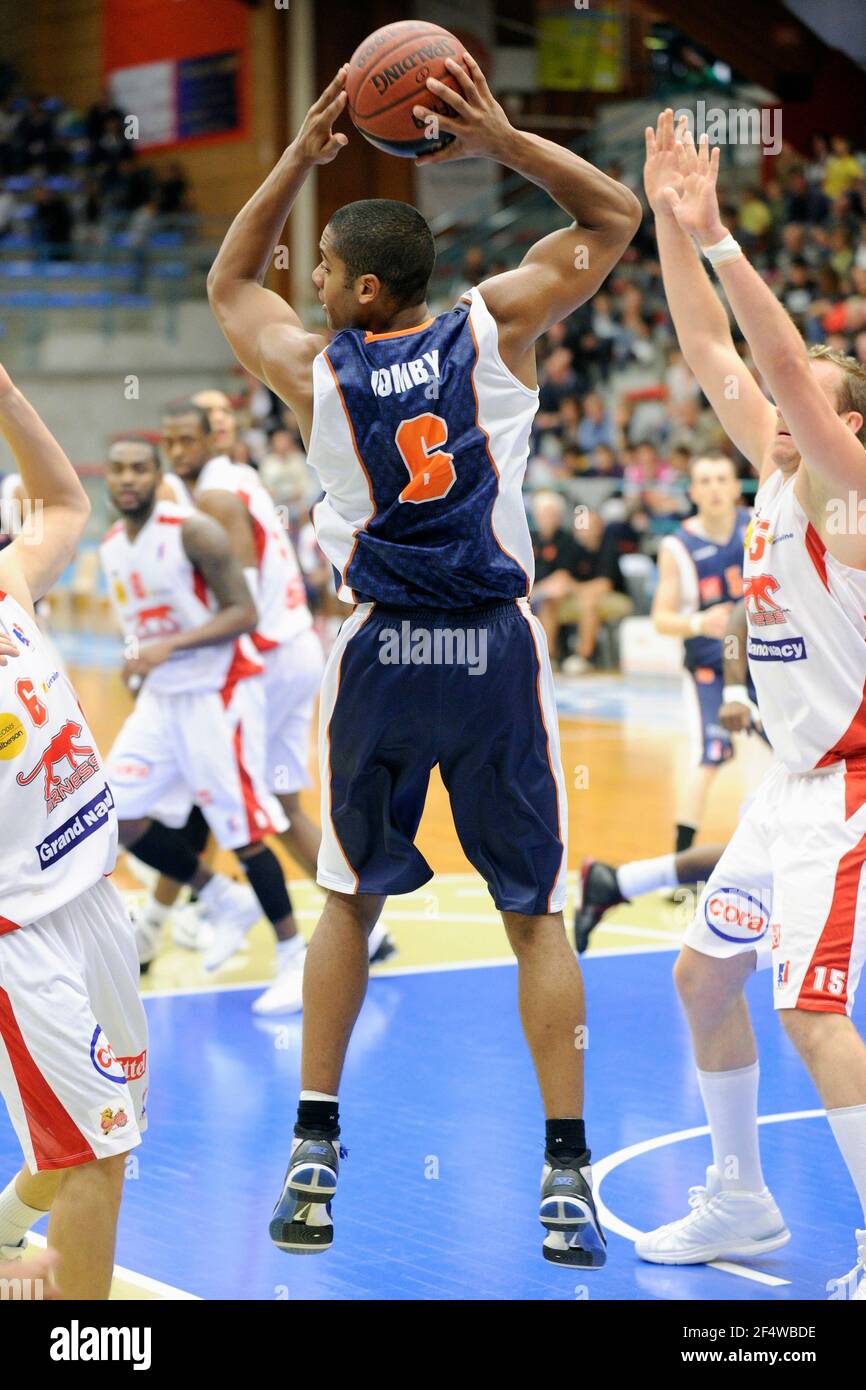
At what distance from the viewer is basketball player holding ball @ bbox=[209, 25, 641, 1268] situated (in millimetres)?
3766

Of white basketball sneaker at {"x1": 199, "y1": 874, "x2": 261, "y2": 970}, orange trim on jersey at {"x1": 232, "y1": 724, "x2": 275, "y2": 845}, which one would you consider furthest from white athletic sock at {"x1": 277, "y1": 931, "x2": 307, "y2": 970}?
orange trim on jersey at {"x1": 232, "y1": 724, "x2": 275, "y2": 845}

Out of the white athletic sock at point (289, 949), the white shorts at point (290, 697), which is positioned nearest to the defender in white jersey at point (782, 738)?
the white athletic sock at point (289, 949)

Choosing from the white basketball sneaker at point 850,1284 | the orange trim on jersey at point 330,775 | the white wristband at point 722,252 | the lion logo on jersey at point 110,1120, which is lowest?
the white basketball sneaker at point 850,1284

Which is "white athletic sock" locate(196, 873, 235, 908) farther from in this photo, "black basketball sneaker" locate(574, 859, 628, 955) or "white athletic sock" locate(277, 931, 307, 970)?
"black basketball sneaker" locate(574, 859, 628, 955)

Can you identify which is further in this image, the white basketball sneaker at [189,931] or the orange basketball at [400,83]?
the white basketball sneaker at [189,931]

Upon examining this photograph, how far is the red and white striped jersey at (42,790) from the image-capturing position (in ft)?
11.5

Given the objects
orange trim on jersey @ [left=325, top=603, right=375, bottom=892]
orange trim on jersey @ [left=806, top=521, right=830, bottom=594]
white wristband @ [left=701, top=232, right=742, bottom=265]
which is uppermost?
white wristband @ [left=701, top=232, right=742, bottom=265]

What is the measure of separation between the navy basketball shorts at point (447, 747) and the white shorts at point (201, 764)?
10.6 ft

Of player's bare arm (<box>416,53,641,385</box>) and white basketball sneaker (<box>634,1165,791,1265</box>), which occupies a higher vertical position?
player's bare arm (<box>416,53,641,385</box>)

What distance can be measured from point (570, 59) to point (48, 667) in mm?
23262

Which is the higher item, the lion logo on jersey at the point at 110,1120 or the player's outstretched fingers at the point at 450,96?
the player's outstretched fingers at the point at 450,96

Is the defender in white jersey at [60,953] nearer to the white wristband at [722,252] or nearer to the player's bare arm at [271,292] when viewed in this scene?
the player's bare arm at [271,292]

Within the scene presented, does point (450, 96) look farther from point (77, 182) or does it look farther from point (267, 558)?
point (77, 182)

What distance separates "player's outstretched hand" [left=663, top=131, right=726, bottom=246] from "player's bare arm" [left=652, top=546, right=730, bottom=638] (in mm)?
4378
